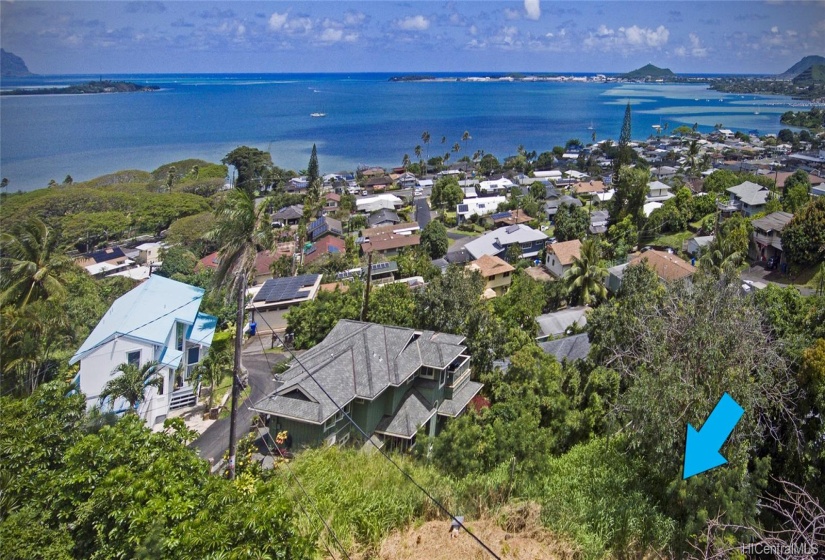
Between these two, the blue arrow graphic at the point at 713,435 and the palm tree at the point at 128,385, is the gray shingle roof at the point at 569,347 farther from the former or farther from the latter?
the palm tree at the point at 128,385

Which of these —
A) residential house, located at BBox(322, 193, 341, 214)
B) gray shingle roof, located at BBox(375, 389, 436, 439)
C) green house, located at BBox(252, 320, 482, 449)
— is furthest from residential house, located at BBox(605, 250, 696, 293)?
residential house, located at BBox(322, 193, 341, 214)

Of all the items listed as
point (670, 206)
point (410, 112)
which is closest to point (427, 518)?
point (670, 206)

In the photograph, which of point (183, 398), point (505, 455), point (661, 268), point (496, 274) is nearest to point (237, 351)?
point (505, 455)

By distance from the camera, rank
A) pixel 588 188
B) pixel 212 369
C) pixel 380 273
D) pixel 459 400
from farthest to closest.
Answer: pixel 588 188 → pixel 380 273 → pixel 212 369 → pixel 459 400

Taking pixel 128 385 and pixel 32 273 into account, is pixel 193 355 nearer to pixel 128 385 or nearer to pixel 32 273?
pixel 128 385

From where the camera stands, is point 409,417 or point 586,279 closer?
point 409,417
